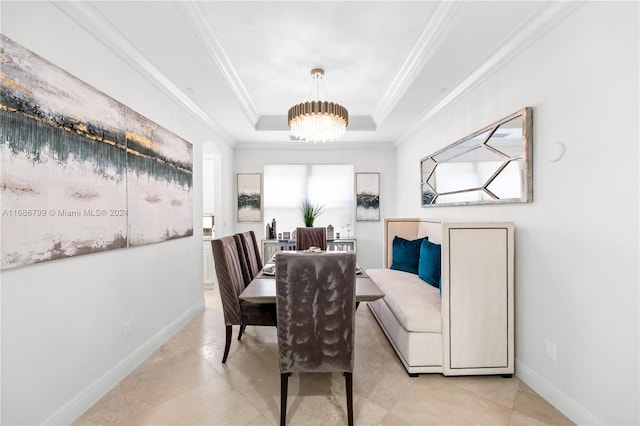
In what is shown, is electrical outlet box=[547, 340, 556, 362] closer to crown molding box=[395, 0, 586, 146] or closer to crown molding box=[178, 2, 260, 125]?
crown molding box=[395, 0, 586, 146]

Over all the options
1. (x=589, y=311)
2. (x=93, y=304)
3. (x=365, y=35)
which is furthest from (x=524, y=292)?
(x=93, y=304)

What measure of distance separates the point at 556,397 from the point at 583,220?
114 cm

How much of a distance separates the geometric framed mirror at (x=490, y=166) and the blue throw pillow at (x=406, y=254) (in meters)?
0.58

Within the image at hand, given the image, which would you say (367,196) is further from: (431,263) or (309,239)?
(431,263)

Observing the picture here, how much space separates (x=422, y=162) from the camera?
4199 millimetres

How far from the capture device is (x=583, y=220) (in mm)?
1742

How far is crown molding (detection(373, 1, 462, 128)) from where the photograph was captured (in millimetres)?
2065

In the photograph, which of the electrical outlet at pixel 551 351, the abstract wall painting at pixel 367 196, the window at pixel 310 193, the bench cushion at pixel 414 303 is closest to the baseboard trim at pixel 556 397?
the electrical outlet at pixel 551 351

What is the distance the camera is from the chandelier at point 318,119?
273 cm

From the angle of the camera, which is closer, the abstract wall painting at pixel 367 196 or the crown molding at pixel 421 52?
the crown molding at pixel 421 52

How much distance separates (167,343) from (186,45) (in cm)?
264

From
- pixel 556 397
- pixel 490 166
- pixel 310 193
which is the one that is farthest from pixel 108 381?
pixel 310 193

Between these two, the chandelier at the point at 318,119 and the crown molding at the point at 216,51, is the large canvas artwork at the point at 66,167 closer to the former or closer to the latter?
the crown molding at the point at 216,51

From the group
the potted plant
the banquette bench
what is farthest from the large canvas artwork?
the potted plant
